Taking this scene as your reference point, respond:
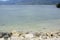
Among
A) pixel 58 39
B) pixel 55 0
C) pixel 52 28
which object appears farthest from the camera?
pixel 55 0

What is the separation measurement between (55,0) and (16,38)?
29.2ft

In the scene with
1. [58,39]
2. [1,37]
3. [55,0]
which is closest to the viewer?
[58,39]

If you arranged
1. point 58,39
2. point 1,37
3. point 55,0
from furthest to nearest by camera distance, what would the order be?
1. point 55,0
2. point 1,37
3. point 58,39

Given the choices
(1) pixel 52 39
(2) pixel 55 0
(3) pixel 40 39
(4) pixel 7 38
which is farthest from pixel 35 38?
(2) pixel 55 0

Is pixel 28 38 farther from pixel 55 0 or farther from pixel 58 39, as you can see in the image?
pixel 55 0

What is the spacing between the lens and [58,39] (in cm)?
240

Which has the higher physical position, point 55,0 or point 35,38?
point 55,0

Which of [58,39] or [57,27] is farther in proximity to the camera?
[57,27]

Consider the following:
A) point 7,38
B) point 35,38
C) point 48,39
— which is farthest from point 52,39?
point 7,38

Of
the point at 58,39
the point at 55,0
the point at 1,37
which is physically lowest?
the point at 58,39

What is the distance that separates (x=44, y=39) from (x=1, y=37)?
71 centimetres

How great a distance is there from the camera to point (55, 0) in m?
11.0

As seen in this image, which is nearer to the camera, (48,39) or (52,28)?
(48,39)

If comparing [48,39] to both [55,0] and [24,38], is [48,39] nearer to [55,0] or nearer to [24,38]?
[24,38]
